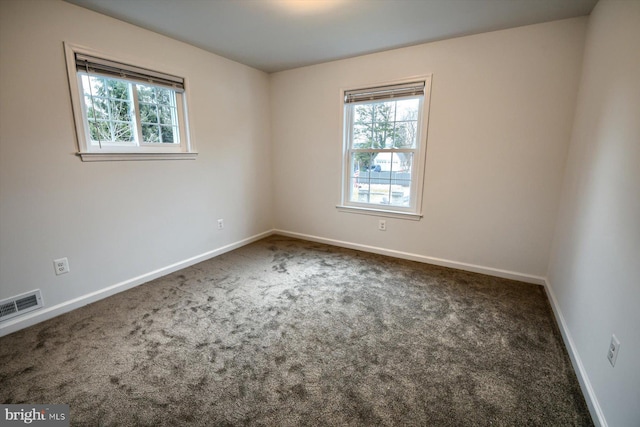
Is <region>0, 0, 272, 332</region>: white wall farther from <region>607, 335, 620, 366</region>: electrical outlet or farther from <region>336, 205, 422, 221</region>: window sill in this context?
<region>607, 335, 620, 366</region>: electrical outlet

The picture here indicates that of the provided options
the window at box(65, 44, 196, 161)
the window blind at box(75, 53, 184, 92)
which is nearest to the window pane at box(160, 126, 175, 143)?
the window at box(65, 44, 196, 161)

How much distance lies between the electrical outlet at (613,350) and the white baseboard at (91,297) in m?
3.40

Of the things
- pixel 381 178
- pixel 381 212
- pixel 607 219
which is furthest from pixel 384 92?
pixel 607 219

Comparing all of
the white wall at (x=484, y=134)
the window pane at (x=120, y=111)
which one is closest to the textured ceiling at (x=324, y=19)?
the white wall at (x=484, y=134)

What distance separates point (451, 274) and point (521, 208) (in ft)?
3.02

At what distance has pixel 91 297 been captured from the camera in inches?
94.4

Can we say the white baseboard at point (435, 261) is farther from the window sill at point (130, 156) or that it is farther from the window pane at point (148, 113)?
the window pane at point (148, 113)

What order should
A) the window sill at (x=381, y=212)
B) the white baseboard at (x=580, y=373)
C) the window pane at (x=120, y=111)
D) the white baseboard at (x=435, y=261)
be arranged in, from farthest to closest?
the window sill at (x=381, y=212) < the white baseboard at (x=435, y=261) < the window pane at (x=120, y=111) < the white baseboard at (x=580, y=373)

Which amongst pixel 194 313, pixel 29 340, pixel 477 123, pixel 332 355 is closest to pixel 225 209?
pixel 194 313

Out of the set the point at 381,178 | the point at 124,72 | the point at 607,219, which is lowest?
the point at 607,219

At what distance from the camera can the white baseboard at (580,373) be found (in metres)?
1.31

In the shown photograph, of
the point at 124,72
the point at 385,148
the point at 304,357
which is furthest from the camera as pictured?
the point at 385,148

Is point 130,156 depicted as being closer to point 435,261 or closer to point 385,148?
point 385,148

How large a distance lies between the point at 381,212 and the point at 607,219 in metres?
2.10
